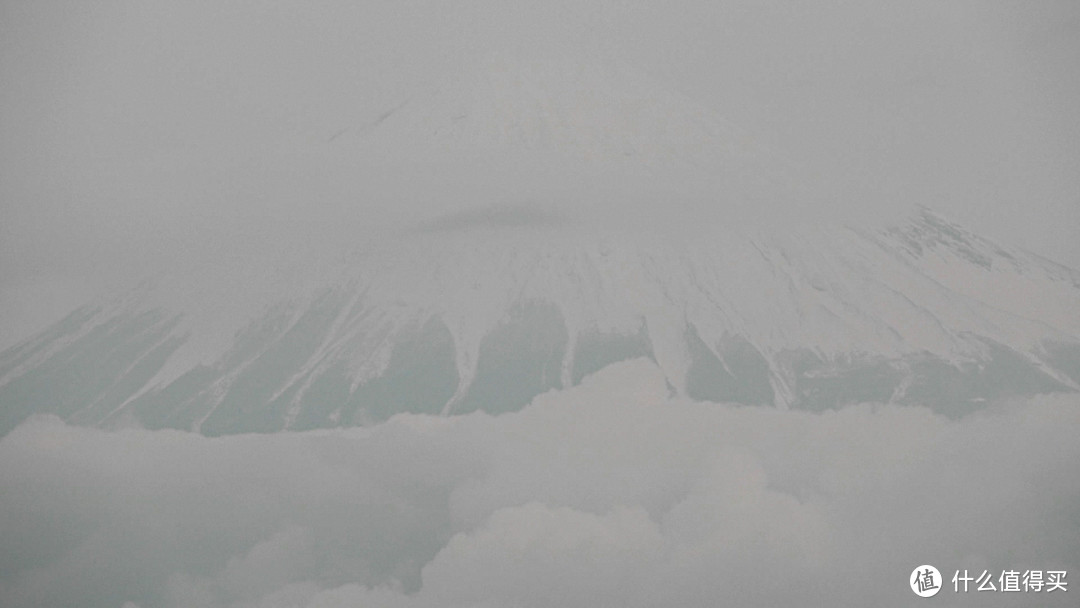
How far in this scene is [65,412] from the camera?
466ft

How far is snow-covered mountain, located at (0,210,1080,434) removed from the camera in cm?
13738

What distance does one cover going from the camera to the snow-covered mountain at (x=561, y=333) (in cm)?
13738

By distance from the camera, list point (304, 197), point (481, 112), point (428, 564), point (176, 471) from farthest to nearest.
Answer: point (481, 112) < point (304, 197) < point (176, 471) < point (428, 564)

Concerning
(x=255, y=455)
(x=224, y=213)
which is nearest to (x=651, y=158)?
(x=224, y=213)

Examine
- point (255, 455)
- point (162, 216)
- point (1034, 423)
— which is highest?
point (162, 216)

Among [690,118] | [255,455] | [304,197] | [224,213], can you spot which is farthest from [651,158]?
[255,455]

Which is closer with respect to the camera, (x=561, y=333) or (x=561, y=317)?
(x=561, y=333)

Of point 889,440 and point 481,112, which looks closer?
point 889,440

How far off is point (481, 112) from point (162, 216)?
50.2 metres

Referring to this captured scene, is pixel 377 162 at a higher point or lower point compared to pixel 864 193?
higher

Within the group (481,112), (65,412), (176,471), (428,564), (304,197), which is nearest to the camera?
(428,564)

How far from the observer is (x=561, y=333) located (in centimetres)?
14288

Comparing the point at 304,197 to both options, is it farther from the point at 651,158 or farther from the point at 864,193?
the point at 864,193

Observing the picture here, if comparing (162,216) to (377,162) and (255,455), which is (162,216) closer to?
(377,162)
